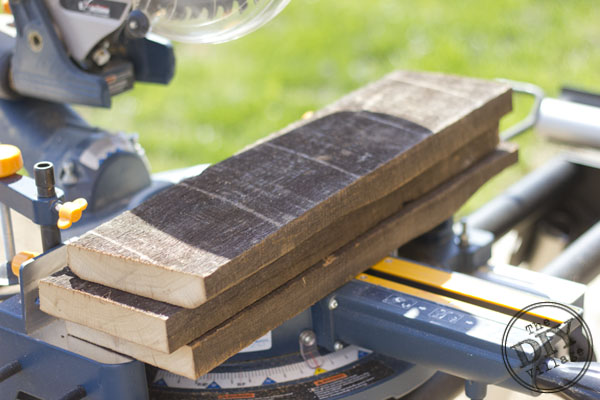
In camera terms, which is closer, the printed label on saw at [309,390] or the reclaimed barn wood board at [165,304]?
the reclaimed barn wood board at [165,304]

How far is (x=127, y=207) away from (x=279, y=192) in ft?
1.57

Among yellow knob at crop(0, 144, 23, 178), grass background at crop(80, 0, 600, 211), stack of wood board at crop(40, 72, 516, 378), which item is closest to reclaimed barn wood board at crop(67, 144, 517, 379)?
stack of wood board at crop(40, 72, 516, 378)

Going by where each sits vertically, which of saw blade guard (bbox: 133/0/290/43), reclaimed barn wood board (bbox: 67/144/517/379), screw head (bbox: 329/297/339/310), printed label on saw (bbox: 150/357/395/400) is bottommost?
printed label on saw (bbox: 150/357/395/400)

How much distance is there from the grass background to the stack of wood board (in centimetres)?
218

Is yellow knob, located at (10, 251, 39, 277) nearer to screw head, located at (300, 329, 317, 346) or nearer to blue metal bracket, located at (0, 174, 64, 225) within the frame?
blue metal bracket, located at (0, 174, 64, 225)

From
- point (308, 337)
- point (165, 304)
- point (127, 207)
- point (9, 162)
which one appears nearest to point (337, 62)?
point (127, 207)

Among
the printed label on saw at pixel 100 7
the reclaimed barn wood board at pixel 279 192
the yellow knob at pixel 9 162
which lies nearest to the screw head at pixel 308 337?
the reclaimed barn wood board at pixel 279 192

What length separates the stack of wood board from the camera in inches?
51.1

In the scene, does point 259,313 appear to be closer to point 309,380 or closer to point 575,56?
point 309,380

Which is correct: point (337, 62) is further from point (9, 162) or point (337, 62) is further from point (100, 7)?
point (9, 162)

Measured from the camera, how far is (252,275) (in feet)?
4.59

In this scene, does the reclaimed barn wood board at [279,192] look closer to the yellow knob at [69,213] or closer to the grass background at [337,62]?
the yellow knob at [69,213]

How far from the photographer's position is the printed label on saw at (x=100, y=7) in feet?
5.52

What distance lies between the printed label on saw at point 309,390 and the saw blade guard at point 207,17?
0.72 metres
